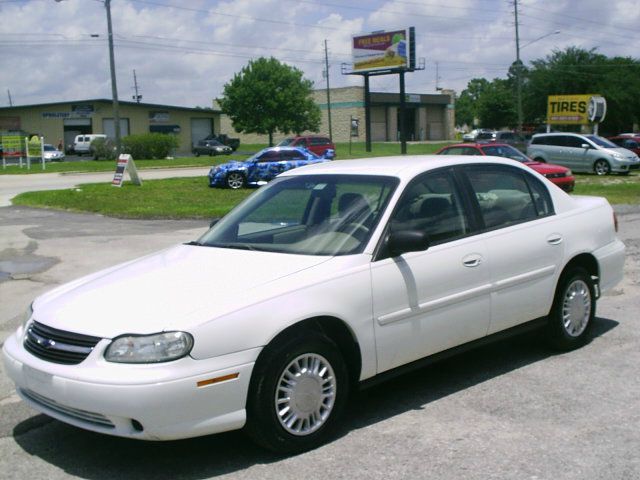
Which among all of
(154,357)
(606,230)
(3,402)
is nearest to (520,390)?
(606,230)

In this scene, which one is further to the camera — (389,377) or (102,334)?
(389,377)

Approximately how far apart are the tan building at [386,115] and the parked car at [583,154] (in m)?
59.7

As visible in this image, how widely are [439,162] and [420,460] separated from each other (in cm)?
224

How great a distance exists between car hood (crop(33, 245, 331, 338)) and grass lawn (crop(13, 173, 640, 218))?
1311 cm

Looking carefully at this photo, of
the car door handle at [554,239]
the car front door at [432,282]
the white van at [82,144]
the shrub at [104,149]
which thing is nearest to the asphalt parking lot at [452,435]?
the car front door at [432,282]

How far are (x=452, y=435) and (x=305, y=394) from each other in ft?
2.99

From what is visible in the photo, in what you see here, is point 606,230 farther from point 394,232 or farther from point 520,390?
point 394,232

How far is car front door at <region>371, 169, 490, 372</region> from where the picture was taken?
468cm

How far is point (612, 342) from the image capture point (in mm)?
6449

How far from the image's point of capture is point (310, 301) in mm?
4262

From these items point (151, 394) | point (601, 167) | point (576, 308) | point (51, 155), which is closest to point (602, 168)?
point (601, 167)

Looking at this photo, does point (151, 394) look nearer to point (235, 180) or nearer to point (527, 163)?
point (527, 163)

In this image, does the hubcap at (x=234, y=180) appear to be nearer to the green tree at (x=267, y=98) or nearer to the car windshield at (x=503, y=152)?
the car windshield at (x=503, y=152)

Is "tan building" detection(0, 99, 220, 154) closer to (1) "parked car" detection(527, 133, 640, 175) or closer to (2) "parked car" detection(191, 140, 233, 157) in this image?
(2) "parked car" detection(191, 140, 233, 157)
